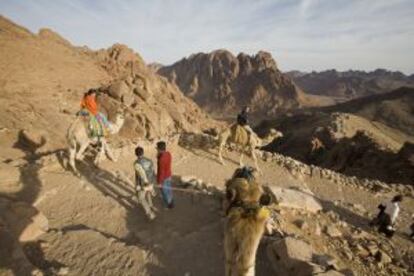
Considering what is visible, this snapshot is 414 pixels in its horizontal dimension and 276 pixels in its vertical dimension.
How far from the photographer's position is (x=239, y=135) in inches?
456

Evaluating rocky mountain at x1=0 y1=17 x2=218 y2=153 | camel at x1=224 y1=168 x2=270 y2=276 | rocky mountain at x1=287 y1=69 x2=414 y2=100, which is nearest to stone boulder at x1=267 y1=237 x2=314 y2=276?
camel at x1=224 y1=168 x2=270 y2=276

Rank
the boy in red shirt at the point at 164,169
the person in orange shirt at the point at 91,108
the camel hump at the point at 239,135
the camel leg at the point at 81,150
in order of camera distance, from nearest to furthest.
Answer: the boy in red shirt at the point at 164,169, the camel leg at the point at 81,150, the person in orange shirt at the point at 91,108, the camel hump at the point at 239,135

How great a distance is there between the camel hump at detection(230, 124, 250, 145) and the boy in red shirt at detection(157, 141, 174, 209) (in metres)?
4.38

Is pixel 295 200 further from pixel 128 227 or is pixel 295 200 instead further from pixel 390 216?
pixel 128 227

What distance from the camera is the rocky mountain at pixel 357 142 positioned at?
21.6m

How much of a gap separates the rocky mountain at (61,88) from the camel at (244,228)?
Answer: 1205 cm

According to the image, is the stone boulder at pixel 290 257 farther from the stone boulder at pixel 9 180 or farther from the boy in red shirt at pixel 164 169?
the stone boulder at pixel 9 180

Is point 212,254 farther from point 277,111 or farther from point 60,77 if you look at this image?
point 277,111

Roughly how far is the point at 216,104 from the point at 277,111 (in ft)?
55.4

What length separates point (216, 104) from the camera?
284ft

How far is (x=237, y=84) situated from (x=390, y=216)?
3202 inches

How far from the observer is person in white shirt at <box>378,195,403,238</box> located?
9.37m

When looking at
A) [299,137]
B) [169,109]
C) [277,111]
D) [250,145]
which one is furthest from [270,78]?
[250,145]

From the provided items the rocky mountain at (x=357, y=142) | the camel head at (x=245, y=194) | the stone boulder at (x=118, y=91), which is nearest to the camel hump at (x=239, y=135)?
the camel head at (x=245, y=194)
